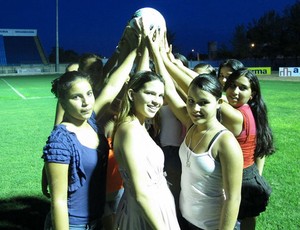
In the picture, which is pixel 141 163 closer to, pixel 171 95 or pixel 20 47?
pixel 171 95

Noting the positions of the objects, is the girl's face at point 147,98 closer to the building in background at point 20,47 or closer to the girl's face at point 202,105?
the girl's face at point 202,105

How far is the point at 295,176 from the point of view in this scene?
6.39 metres

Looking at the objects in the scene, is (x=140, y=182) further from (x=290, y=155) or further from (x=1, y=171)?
(x=290, y=155)

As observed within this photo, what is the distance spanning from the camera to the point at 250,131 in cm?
299

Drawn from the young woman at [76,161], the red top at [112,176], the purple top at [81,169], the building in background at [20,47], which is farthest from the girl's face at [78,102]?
the building in background at [20,47]

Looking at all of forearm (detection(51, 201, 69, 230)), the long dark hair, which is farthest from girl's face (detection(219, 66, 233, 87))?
forearm (detection(51, 201, 69, 230))

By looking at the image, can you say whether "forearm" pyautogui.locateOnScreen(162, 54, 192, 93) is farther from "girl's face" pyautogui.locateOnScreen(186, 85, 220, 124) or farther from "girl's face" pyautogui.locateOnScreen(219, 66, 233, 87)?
"girl's face" pyautogui.locateOnScreen(219, 66, 233, 87)

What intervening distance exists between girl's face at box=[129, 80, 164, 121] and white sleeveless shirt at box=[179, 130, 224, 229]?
38 centimetres

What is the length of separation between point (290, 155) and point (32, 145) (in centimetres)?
616

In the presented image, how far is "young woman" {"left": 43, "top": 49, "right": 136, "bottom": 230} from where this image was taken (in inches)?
86.0

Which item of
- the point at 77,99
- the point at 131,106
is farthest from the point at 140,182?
the point at 77,99

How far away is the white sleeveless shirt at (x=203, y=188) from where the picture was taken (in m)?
2.30

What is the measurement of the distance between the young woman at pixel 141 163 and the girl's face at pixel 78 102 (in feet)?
0.78

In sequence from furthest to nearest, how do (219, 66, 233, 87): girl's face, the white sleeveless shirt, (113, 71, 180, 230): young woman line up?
(219, 66, 233, 87): girl's face
the white sleeveless shirt
(113, 71, 180, 230): young woman
